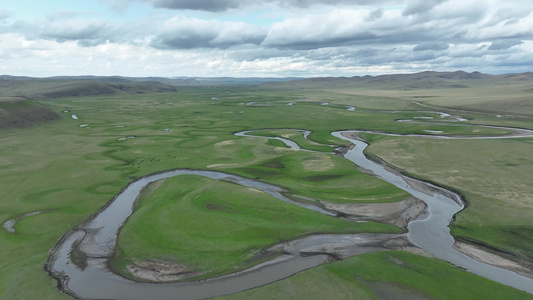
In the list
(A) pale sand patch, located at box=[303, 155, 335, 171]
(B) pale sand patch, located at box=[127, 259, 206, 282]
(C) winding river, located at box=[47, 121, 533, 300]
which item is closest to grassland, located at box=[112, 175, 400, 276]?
(B) pale sand patch, located at box=[127, 259, 206, 282]

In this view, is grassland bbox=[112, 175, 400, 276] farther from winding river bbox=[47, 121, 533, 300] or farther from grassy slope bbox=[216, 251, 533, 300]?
grassy slope bbox=[216, 251, 533, 300]

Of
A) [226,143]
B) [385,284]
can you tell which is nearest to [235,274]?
[385,284]

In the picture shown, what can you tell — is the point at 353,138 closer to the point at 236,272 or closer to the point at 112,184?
the point at 112,184

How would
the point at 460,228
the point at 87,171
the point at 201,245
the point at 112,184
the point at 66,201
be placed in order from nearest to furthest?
the point at 201,245
the point at 460,228
the point at 66,201
the point at 112,184
the point at 87,171

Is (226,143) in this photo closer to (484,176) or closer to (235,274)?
(484,176)

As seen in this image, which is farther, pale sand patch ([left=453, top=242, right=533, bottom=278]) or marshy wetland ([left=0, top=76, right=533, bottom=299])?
pale sand patch ([left=453, top=242, right=533, bottom=278])

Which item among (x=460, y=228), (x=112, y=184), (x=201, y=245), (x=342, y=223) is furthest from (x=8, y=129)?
(x=460, y=228)
